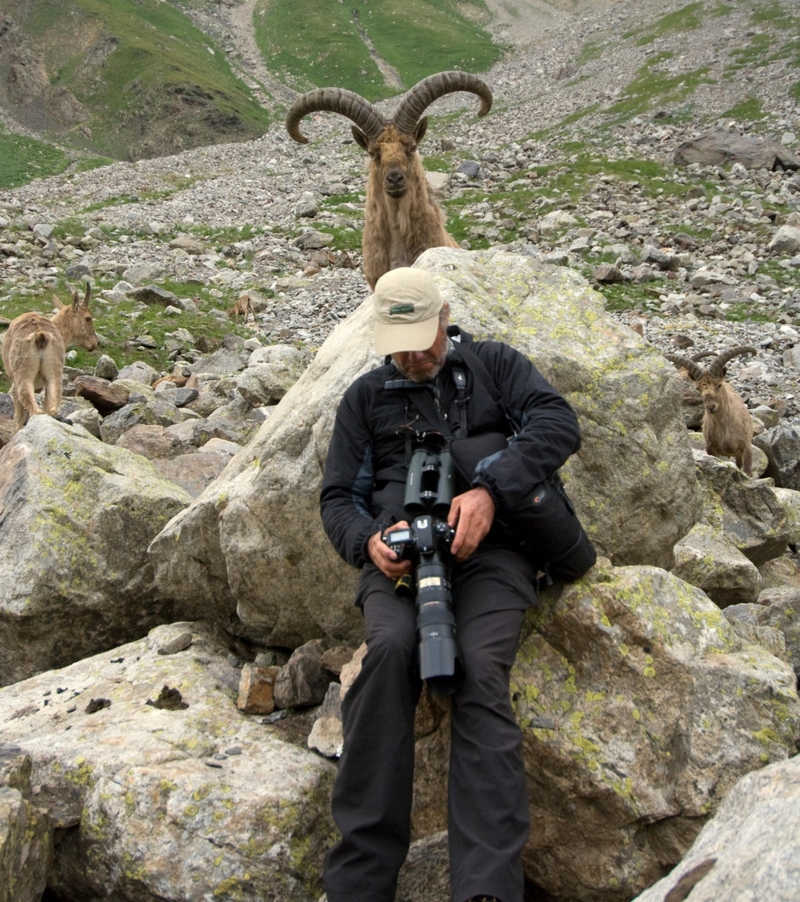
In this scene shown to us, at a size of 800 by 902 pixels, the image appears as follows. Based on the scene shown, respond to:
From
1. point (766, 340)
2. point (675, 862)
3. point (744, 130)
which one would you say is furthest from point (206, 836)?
point (744, 130)

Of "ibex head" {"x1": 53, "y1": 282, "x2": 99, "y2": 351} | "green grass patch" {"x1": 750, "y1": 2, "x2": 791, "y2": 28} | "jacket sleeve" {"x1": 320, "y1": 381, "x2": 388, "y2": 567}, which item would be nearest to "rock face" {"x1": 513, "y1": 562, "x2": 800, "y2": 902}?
"jacket sleeve" {"x1": 320, "y1": 381, "x2": 388, "y2": 567}

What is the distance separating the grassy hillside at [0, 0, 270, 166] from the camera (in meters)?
62.5

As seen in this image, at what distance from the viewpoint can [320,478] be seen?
6.17 meters

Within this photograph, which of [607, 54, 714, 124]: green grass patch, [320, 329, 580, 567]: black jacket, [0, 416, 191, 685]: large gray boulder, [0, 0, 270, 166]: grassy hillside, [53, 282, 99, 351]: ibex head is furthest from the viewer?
[0, 0, 270, 166]: grassy hillside

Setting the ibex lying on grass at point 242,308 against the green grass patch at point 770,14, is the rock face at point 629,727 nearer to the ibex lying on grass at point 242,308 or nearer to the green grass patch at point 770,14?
the ibex lying on grass at point 242,308

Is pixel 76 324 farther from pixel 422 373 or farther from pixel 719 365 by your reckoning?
pixel 422 373

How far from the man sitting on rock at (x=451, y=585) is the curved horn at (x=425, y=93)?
672 cm

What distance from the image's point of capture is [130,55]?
228 ft

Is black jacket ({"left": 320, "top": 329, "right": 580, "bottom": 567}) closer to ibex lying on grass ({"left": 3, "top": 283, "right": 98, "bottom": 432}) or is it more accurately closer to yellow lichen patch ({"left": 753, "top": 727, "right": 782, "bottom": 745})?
yellow lichen patch ({"left": 753, "top": 727, "right": 782, "bottom": 745})

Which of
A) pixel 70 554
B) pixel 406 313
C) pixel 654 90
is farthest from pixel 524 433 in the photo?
pixel 654 90

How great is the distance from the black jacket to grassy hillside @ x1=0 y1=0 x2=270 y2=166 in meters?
59.5

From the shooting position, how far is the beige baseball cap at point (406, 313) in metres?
5.32

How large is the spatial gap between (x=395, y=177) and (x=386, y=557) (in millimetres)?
7106

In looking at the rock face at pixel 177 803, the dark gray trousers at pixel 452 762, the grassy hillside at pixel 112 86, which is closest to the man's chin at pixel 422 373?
the dark gray trousers at pixel 452 762
